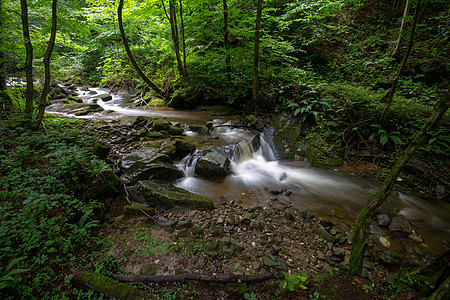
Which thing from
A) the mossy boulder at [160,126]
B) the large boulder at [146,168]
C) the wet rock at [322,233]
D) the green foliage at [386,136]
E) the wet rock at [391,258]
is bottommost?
the wet rock at [391,258]

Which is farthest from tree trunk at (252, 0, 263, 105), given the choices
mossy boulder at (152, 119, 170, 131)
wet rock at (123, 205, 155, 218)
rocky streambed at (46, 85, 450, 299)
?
wet rock at (123, 205, 155, 218)

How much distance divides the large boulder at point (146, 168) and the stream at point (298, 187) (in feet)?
1.37

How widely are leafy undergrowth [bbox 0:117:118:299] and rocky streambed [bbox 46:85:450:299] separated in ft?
1.68

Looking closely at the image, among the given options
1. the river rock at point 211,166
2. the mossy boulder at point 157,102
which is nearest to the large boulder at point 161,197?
the river rock at point 211,166

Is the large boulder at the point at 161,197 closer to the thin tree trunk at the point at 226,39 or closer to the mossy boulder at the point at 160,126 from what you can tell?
the mossy boulder at the point at 160,126

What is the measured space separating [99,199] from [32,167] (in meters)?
1.37

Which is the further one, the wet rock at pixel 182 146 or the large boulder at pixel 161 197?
the wet rock at pixel 182 146

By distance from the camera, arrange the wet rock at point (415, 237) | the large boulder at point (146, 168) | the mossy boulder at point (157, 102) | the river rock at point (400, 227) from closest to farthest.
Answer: the wet rock at point (415, 237) → the river rock at point (400, 227) → the large boulder at point (146, 168) → the mossy boulder at point (157, 102)

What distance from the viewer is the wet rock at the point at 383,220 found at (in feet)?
12.8

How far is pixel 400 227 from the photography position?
3773mm

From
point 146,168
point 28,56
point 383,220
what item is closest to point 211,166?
point 146,168

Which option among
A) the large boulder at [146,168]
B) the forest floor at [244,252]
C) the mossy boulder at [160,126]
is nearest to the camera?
the forest floor at [244,252]

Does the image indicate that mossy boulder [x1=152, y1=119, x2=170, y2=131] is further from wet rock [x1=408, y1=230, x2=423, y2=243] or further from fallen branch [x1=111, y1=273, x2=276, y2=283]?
wet rock [x1=408, y1=230, x2=423, y2=243]

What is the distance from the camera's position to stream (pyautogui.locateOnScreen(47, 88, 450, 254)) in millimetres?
4285
